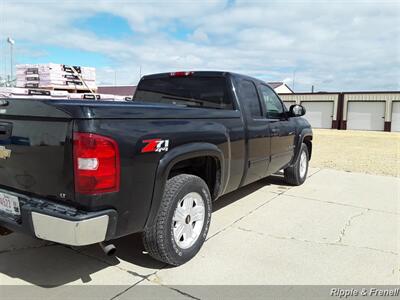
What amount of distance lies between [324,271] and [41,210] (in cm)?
259

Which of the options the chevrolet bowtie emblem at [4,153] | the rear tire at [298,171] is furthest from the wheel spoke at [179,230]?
the rear tire at [298,171]

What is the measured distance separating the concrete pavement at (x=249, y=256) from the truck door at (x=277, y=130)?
0.74 meters

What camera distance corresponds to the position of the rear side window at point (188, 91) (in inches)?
187

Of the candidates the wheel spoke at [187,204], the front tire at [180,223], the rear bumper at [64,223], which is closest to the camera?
the rear bumper at [64,223]

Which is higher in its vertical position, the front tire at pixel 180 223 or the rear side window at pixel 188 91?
the rear side window at pixel 188 91

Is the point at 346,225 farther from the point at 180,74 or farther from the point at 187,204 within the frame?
the point at 180,74

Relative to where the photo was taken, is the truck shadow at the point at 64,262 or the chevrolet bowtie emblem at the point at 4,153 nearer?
the chevrolet bowtie emblem at the point at 4,153

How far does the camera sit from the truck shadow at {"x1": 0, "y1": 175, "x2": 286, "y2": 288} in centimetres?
333

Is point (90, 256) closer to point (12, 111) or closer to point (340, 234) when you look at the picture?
point (12, 111)

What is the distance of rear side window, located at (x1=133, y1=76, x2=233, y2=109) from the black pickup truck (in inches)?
23.3

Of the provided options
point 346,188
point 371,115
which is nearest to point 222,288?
point 346,188

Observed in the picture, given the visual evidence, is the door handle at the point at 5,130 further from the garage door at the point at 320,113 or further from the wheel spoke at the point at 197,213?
the garage door at the point at 320,113

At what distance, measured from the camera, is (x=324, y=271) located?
11.8ft

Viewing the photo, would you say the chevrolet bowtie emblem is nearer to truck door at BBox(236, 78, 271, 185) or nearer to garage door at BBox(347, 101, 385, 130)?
truck door at BBox(236, 78, 271, 185)
